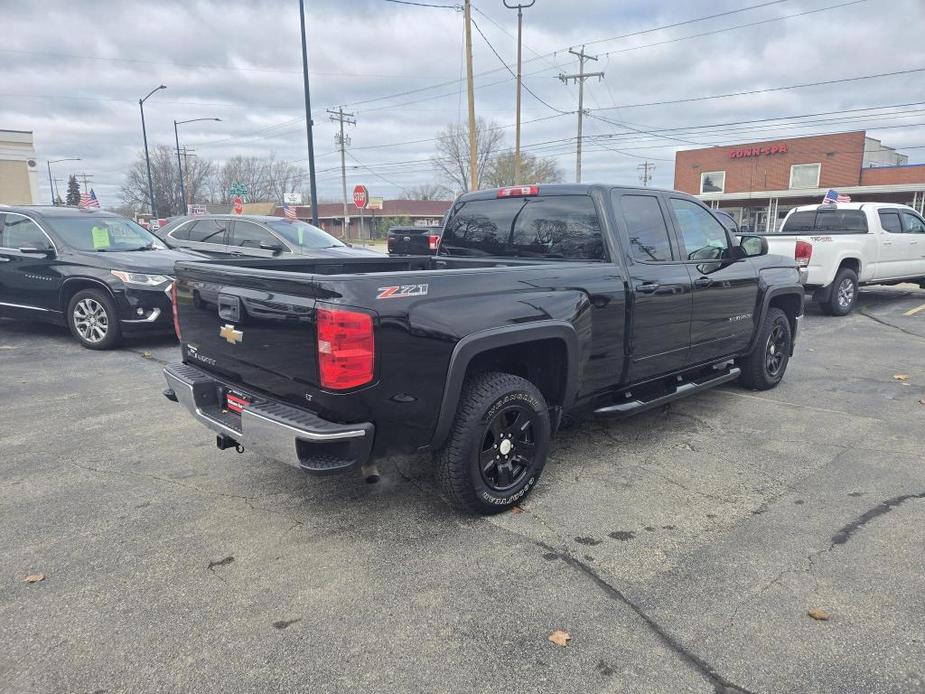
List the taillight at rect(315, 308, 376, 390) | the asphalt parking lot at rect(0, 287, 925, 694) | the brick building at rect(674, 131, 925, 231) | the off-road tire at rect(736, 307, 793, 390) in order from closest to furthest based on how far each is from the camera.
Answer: the asphalt parking lot at rect(0, 287, 925, 694) → the taillight at rect(315, 308, 376, 390) → the off-road tire at rect(736, 307, 793, 390) → the brick building at rect(674, 131, 925, 231)

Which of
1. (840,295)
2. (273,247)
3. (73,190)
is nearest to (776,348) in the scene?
(840,295)

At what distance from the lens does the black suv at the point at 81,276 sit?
24.9 feet

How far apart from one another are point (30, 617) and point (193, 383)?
4.51 ft

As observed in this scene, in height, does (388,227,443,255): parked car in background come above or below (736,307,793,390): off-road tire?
above

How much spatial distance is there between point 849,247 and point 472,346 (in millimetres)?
10275

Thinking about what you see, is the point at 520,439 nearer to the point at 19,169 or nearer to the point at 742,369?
the point at 742,369

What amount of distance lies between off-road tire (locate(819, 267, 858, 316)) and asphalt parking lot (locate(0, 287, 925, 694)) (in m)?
6.54

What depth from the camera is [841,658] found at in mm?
2475

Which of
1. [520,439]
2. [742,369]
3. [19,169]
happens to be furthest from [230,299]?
[19,169]

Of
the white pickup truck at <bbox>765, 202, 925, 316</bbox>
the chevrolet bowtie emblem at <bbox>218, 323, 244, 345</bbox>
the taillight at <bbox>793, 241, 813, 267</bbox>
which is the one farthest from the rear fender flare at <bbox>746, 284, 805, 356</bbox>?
the taillight at <bbox>793, 241, 813, 267</bbox>

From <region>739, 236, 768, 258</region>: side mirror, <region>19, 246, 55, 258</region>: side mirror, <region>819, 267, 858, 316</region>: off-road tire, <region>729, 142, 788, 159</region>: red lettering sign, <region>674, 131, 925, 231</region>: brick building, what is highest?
<region>729, 142, 788, 159</region>: red lettering sign

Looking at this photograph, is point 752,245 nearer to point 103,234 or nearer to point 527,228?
point 527,228

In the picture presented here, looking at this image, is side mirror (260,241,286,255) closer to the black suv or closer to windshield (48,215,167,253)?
windshield (48,215,167,253)

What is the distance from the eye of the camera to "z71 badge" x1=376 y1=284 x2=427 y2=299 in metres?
2.98
